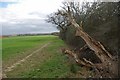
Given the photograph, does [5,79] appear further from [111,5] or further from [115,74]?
[111,5]

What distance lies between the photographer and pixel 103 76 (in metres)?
10.3

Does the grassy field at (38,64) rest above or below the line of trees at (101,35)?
below

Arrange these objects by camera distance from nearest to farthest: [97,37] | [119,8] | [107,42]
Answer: [119,8], [107,42], [97,37]

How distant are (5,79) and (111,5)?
7.68 metres

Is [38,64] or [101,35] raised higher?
[101,35]

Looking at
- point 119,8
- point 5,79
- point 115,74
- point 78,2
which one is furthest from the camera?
point 78,2

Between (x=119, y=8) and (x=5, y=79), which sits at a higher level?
(x=119, y=8)

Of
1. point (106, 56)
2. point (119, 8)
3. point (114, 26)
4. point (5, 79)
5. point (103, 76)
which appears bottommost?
Result: point (5, 79)

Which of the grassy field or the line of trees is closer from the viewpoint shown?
the line of trees

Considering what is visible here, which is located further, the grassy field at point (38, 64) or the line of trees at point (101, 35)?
the grassy field at point (38, 64)

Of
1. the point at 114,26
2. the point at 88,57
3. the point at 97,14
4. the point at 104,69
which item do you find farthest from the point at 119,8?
the point at 104,69

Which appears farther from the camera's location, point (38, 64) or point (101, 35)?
point (38, 64)

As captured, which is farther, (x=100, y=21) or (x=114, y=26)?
(x=100, y=21)

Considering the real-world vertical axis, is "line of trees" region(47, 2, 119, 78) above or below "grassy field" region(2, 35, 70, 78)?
above
